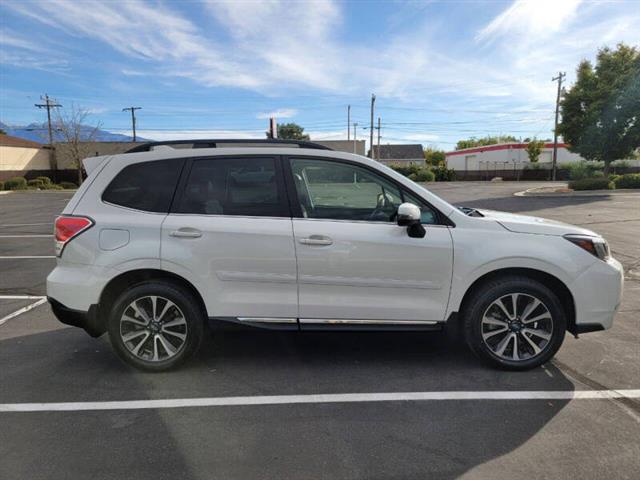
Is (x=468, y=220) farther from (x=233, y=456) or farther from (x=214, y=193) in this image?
(x=233, y=456)

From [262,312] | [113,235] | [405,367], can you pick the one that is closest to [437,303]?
[405,367]

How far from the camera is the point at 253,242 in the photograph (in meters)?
3.99

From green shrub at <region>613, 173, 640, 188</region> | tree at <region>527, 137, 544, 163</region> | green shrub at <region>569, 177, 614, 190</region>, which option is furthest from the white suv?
tree at <region>527, 137, 544, 163</region>

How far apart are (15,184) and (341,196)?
4984cm

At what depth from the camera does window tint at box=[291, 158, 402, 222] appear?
4.20 metres

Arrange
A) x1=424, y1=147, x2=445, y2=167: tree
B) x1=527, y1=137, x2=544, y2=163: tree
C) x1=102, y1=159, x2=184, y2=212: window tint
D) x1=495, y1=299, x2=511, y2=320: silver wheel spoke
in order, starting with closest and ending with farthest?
x1=495, y1=299, x2=511, y2=320: silver wheel spoke < x1=102, y1=159, x2=184, y2=212: window tint < x1=527, y1=137, x2=544, y2=163: tree < x1=424, y1=147, x2=445, y2=167: tree

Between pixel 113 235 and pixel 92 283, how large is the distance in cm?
43

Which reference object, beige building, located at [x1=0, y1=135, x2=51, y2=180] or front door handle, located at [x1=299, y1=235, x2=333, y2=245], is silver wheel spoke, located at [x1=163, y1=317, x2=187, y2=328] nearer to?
front door handle, located at [x1=299, y1=235, x2=333, y2=245]

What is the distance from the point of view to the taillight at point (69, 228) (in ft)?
13.5

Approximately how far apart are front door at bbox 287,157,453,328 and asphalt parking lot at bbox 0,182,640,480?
0.56m

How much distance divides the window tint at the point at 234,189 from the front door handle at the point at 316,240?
0.94 feet

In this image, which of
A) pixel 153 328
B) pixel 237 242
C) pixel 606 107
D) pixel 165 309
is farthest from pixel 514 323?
pixel 606 107

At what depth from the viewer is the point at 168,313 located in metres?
4.18

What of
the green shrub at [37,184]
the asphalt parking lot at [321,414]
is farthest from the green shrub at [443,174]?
the asphalt parking lot at [321,414]
